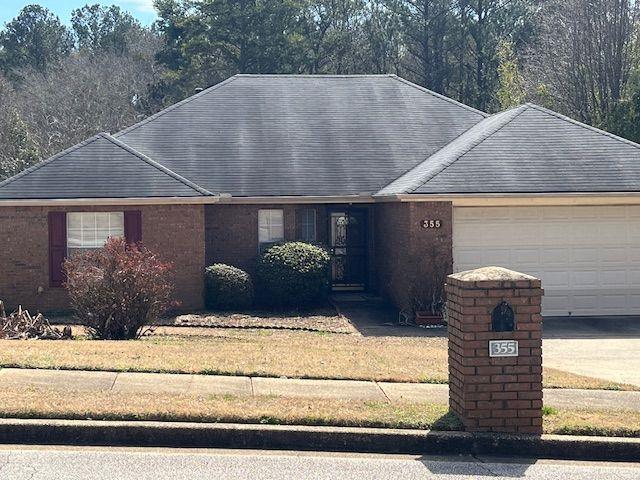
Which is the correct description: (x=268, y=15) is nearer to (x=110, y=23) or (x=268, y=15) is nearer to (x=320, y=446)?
(x=110, y=23)

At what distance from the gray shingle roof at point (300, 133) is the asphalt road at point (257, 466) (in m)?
13.5

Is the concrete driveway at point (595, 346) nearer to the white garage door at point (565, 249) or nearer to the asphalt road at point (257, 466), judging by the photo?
the white garage door at point (565, 249)

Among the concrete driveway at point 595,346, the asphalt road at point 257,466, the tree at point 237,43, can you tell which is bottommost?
the concrete driveway at point 595,346

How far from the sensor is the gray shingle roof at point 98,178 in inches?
749

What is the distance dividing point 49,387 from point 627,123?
80.6ft

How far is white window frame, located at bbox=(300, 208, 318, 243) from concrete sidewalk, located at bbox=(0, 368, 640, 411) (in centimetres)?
1260

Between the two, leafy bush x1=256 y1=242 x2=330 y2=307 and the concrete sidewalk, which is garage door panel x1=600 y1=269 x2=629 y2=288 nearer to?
leafy bush x1=256 y1=242 x2=330 y2=307

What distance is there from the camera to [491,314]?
8070mm

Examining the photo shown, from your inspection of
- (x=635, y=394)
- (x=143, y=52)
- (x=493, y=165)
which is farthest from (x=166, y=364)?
(x=143, y=52)

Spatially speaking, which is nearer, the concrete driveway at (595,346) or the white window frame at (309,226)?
the concrete driveway at (595,346)

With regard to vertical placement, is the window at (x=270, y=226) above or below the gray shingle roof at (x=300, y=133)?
Answer: below

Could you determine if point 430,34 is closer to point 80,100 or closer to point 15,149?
point 80,100

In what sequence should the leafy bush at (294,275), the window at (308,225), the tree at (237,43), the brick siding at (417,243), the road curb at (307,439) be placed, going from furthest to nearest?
the tree at (237,43)
the window at (308,225)
the leafy bush at (294,275)
the brick siding at (417,243)
the road curb at (307,439)

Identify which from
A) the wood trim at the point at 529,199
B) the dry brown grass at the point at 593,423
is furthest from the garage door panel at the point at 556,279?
the dry brown grass at the point at 593,423
